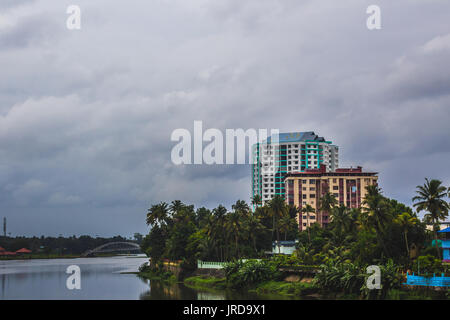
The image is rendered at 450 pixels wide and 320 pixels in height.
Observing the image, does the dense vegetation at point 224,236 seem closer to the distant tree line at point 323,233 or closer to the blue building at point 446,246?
the distant tree line at point 323,233

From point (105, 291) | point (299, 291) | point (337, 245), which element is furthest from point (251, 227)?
point (299, 291)

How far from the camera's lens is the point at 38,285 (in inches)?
4129

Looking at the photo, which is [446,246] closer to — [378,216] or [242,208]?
[378,216]

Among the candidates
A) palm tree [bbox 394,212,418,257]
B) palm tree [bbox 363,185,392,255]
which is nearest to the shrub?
palm tree [bbox 363,185,392,255]

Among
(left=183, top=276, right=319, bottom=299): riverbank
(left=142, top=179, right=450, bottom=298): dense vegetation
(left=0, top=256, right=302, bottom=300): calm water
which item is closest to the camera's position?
(left=142, top=179, right=450, bottom=298): dense vegetation

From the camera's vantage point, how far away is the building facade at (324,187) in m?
178

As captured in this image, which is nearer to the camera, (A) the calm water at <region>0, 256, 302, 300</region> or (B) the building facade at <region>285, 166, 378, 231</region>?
(A) the calm water at <region>0, 256, 302, 300</region>

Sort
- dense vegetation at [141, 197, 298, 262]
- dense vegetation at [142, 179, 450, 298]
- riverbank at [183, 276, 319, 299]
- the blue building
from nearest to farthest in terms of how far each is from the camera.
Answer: dense vegetation at [142, 179, 450, 298] < riverbank at [183, 276, 319, 299] < the blue building < dense vegetation at [141, 197, 298, 262]

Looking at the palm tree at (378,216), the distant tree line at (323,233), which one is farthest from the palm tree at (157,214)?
the palm tree at (378,216)

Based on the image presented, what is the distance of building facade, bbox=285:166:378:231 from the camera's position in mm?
178375

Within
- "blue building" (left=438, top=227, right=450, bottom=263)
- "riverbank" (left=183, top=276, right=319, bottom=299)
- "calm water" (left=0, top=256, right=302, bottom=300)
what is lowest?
"calm water" (left=0, top=256, right=302, bottom=300)

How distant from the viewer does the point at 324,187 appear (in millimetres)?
178750

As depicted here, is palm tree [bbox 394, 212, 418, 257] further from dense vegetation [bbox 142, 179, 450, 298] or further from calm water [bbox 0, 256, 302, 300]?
calm water [bbox 0, 256, 302, 300]
